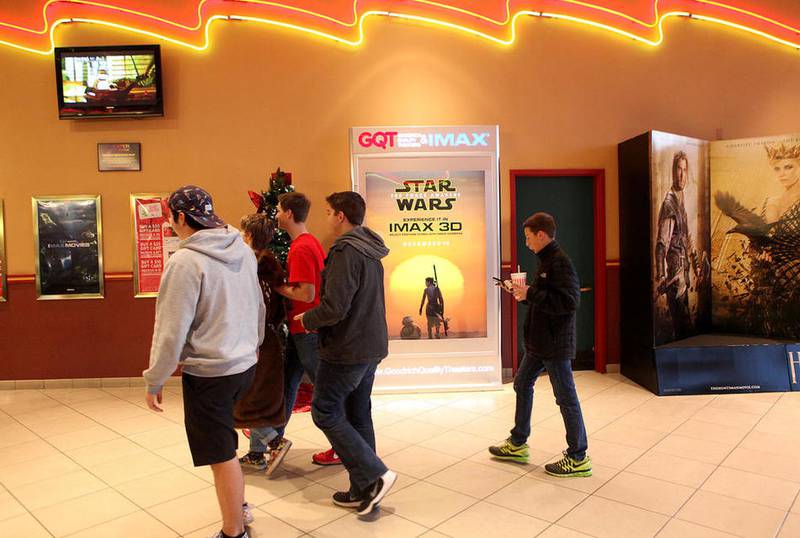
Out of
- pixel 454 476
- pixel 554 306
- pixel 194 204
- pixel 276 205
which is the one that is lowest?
pixel 454 476

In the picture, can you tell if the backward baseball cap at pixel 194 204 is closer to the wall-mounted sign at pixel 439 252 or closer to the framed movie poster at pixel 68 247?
the wall-mounted sign at pixel 439 252

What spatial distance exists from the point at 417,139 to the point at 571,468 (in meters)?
3.05

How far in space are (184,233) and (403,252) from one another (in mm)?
2943

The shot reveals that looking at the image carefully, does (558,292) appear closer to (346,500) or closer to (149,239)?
(346,500)

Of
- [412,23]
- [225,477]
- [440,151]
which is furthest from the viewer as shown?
[412,23]

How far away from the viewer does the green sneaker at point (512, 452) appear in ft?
12.1

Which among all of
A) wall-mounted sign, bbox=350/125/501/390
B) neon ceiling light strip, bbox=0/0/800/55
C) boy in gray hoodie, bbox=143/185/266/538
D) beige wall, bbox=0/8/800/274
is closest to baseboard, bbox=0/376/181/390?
beige wall, bbox=0/8/800/274

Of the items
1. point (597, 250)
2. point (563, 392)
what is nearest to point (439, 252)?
point (597, 250)

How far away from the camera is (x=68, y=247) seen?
5805 mm

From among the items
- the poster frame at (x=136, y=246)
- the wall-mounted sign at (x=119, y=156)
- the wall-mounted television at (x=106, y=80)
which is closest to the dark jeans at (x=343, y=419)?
the poster frame at (x=136, y=246)

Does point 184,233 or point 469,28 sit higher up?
point 469,28

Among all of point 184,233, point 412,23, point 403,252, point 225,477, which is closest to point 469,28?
point 412,23

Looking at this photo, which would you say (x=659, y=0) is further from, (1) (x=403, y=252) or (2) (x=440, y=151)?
(1) (x=403, y=252)

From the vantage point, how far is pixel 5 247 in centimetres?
581
